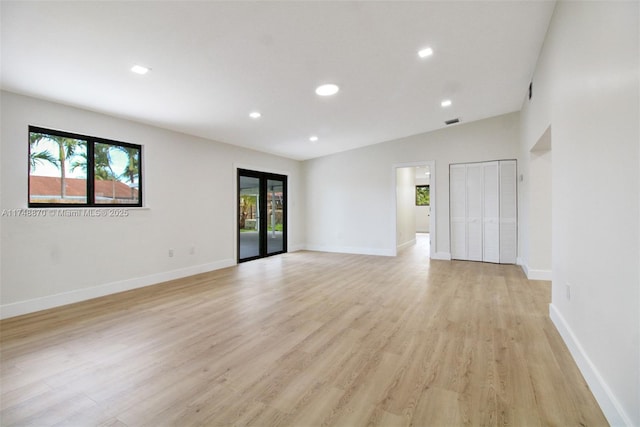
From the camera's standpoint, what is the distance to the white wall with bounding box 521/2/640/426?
1.37m

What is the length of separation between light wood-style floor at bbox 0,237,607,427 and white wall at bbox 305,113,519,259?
9.92 feet

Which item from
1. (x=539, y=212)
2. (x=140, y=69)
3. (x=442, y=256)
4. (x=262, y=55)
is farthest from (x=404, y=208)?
(x=140, y=69)

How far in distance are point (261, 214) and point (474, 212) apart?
4701 mm

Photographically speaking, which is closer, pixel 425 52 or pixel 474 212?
pixel 425 52

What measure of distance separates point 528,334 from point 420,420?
5.63ft

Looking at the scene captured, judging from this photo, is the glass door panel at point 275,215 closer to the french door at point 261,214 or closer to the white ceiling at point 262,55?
the french door at point 261,214

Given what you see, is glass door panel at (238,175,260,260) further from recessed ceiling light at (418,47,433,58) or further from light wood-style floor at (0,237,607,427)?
recessed ceiling light at (418,47,433,58)

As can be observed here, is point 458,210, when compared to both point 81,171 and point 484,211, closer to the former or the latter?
point 484,211

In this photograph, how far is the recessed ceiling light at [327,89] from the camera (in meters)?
3.68

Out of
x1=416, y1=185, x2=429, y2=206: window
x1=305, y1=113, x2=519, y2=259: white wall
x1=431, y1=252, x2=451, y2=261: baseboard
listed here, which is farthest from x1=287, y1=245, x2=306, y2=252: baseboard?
x1=416, y1=185, x2=429, y2=206: window

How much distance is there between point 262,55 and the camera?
2.84 metres

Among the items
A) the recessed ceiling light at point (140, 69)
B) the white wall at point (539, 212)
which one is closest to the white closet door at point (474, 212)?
the white wall at point (539, 212)

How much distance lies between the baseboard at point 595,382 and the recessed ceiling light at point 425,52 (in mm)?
2862

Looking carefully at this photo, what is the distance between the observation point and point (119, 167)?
4.24 m
